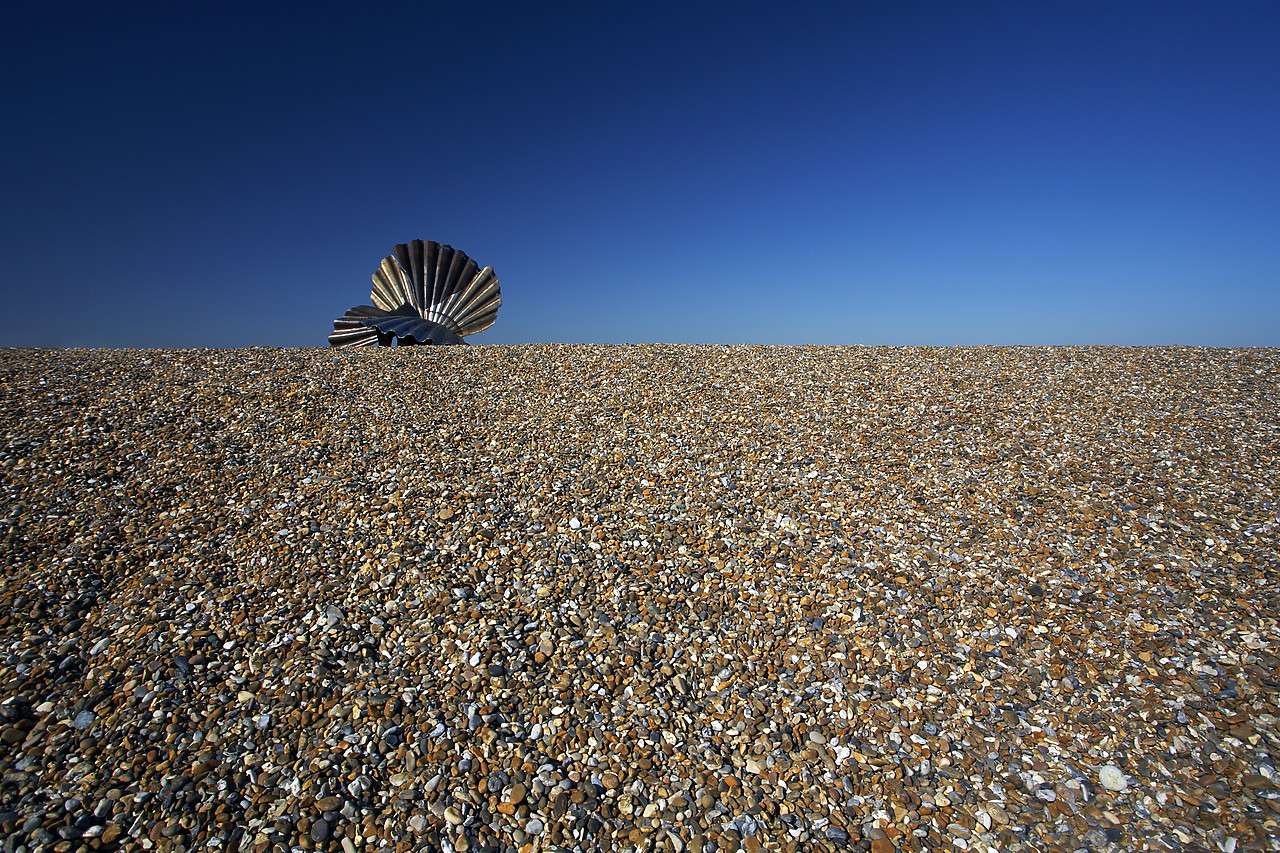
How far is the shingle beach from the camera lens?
8.42 ft

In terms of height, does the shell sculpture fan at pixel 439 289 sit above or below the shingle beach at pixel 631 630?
above

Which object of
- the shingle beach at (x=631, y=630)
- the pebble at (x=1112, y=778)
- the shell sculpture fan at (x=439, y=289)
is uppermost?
the shell sculpture fan at (x=439, y=289)

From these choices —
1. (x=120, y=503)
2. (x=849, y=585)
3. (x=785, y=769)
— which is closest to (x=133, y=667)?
(x=120, y=503)

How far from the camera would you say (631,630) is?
367cm

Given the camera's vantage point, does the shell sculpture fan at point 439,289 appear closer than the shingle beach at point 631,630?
No

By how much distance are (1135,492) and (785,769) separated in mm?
4677

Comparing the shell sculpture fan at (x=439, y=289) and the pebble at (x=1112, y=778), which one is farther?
the shell sculpture fan at (x=439, y=289)

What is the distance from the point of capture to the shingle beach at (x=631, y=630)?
257 centimetres

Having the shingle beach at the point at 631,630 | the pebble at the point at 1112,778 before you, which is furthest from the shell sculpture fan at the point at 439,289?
the pebble at the point at 1112,778

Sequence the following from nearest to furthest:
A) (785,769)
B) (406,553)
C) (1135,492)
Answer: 1. (785,769)
2. (406,553)
3. (1135,492)

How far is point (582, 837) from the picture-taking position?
247cm

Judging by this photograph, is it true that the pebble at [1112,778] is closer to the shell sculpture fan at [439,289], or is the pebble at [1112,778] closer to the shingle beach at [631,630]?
the shingle beach at [631,630]

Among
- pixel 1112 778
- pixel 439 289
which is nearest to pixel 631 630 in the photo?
pixel 1112 778

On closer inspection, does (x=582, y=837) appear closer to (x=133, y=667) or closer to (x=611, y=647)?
(x=611, y=647)
